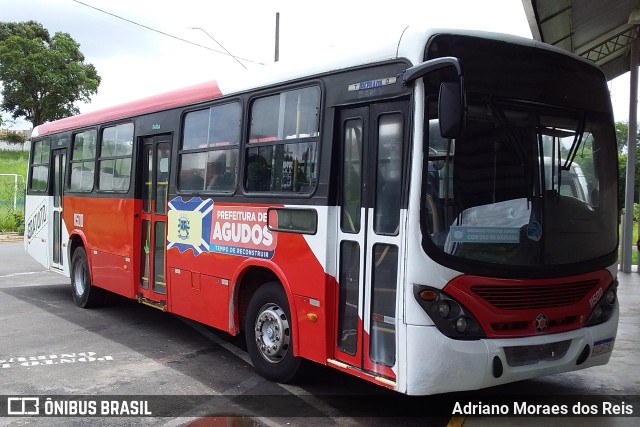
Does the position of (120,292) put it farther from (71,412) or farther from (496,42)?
(496,42)

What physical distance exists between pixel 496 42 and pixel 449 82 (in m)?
0.82

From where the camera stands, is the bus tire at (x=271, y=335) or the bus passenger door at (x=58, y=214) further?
the bus passenger door at (x=58, y=214)

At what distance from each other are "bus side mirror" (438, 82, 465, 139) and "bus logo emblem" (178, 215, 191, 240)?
3993 mm

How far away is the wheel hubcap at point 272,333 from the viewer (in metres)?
6.12

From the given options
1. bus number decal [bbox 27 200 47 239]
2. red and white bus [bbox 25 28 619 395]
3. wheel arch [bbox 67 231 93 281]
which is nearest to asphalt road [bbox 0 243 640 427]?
red and white bus [bbox 25 28 619 395]

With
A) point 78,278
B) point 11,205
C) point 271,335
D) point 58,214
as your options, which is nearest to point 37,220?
point 58,214

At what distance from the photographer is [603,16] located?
15914 millimetres

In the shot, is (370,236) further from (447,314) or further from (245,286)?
(245,286)

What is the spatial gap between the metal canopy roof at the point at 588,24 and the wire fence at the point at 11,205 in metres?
20.0

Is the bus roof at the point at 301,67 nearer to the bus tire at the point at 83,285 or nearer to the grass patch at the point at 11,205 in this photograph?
the bus tire at the point at 83,285

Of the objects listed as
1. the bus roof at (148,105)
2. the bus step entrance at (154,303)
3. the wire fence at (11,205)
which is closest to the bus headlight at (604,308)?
the bus roof at (148,105)

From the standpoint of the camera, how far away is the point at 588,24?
16.3 m

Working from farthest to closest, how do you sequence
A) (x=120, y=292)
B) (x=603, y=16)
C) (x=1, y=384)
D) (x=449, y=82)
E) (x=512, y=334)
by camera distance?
(x=603, y=16)
(x=120, y=292)
(x=1, y=384)
(x=512, y=334)
(x=449, y=82)

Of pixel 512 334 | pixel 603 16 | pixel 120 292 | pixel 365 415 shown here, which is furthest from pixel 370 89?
pixel 603 16
